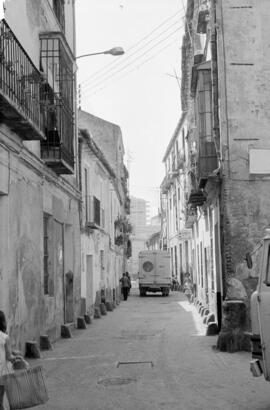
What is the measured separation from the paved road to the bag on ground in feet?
5.15

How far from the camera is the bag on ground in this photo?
18.6ft

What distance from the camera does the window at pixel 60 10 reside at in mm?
15168

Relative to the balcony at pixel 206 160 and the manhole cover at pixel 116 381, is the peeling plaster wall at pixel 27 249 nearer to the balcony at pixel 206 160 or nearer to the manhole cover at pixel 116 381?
the manhole cover at pixel 116 381

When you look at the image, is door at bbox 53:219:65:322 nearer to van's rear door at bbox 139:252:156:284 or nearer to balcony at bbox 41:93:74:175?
balcony at bbox 41:93:74:175

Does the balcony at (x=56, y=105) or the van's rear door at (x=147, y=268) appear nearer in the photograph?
the balcony at (x=56, y=105)

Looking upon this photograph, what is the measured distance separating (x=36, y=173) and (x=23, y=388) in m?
6.96

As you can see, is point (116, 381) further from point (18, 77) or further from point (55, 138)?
point (55, 138)

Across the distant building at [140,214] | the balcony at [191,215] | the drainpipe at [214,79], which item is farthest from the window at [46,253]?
the distant building at [140,214]

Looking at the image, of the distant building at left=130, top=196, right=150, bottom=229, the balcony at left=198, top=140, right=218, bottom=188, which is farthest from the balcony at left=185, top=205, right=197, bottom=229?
the distant building at left=130, top=196, right=150, bottom=229

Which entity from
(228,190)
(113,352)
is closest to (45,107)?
(228,190)

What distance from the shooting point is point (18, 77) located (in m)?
9.93

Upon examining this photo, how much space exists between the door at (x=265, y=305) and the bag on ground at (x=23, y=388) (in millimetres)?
2485

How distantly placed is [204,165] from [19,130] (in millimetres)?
5450

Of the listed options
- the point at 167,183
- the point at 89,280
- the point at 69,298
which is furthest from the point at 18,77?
the point at 167,183
